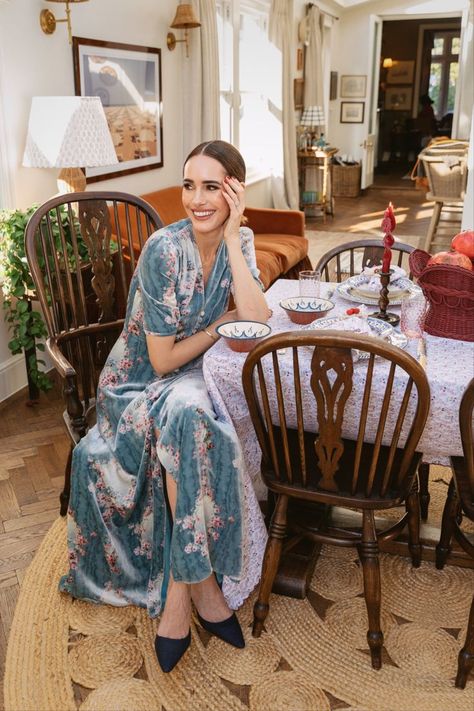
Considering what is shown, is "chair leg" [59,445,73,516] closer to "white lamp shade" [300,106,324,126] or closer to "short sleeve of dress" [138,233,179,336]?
"short sleeve of dress" [138,233,179,336]

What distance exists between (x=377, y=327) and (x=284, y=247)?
2.97m

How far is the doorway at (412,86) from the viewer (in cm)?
1280

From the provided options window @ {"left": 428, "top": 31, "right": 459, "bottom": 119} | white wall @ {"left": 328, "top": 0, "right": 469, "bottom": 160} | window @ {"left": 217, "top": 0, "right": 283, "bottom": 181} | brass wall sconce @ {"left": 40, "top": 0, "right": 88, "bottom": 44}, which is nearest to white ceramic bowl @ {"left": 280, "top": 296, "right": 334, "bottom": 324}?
brass wall sconce @ {"left": 40, "top": 0, "right": 88, "bottom": 44}

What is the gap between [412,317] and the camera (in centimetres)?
180

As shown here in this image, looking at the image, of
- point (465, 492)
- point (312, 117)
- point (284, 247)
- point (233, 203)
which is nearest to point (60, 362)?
point (233, 203)

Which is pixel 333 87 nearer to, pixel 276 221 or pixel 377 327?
pixel 276 221

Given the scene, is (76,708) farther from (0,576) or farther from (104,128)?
(104,128)

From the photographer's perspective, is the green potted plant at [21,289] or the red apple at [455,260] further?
the green potted plant at [21,289]

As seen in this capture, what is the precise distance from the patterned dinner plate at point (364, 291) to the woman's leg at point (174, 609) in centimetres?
84

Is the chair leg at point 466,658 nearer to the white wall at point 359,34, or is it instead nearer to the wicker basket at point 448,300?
the wicker basket at point 448,300

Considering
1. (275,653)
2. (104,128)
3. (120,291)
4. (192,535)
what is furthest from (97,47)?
(275,653)

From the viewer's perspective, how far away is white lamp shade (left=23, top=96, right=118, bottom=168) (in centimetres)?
294

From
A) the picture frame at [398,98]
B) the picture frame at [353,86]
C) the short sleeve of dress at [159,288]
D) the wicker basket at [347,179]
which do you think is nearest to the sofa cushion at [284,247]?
the short sleeve of dress at [159,288]

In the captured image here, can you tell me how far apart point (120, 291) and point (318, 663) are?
219cm
